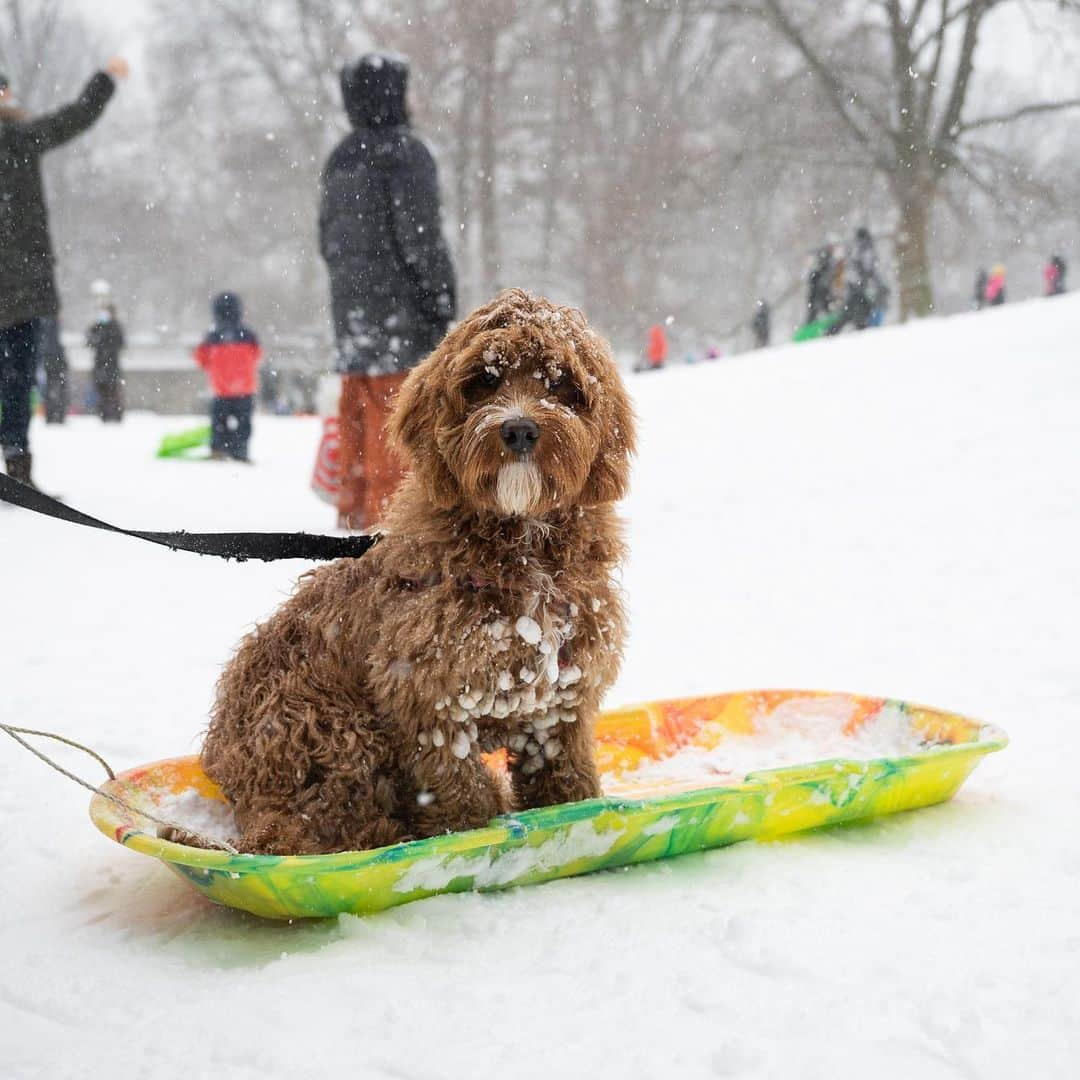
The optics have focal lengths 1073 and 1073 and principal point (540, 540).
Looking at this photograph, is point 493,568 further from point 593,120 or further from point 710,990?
point 593,120

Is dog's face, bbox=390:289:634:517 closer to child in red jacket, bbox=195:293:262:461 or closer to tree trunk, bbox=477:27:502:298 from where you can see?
child in red jacket, bbox=195:293:262:461

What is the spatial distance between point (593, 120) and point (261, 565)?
25.6 m

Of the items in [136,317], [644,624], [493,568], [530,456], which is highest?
[136,317]

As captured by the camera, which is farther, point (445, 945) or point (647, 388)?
point (647, 388)

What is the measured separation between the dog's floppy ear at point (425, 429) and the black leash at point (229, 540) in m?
0.41

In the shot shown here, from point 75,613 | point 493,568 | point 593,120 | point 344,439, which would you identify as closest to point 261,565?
point 344,439

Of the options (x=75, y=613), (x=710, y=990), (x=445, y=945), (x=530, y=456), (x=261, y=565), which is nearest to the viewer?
(x=710, y=990)

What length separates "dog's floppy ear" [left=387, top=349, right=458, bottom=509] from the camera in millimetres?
3031

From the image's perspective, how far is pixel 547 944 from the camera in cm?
264

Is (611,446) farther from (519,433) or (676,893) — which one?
(676,893)

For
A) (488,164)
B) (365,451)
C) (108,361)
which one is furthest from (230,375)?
(488,164)

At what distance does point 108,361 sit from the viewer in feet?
70.2

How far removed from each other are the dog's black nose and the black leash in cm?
75

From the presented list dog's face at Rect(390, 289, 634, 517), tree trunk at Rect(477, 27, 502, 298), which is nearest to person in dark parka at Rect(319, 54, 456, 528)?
A: dog's face at Rect(390, 289, 634, 517)
